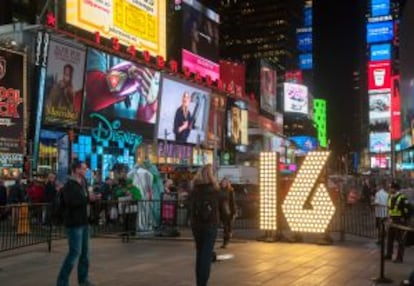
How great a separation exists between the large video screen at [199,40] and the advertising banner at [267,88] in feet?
69.2

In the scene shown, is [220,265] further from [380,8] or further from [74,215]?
[380,8]

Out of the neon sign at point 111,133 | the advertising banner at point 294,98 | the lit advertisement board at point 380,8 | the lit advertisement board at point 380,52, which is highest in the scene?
the lit advertisement board at point 380,8

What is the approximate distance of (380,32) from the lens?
124 m

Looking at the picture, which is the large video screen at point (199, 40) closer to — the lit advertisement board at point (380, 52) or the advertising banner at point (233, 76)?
the advertising banner at point (233, 76)

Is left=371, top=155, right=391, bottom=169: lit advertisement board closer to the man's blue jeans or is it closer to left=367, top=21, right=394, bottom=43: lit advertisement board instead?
left=367, top=21, right=394, bottom=43: lit advertisement board

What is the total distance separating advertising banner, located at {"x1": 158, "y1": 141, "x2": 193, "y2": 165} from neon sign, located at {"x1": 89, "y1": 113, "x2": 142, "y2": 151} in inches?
172

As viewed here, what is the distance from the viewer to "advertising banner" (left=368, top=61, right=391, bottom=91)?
96.7m

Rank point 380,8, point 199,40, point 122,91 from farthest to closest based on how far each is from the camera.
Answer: point 380,8, point 199,40, point 122,91

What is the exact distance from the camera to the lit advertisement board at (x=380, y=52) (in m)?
116

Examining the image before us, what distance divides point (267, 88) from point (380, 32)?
42.1 metres

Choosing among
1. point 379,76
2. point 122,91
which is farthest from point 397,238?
point 379,76

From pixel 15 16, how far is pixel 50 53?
38.0m

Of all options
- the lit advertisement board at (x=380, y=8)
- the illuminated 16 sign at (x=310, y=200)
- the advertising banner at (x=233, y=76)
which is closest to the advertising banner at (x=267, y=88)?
the advertising banner at (x=233, y=76)

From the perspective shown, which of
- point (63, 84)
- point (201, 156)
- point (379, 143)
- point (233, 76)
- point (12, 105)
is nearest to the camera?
point (12, 105)
